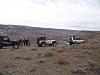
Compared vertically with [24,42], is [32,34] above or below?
below

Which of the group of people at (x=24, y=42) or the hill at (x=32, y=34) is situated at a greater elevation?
the group of people at (x=24, y=42)

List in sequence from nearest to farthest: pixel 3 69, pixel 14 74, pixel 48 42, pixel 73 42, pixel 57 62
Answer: pixel 14 74, pixel 3 69, pixel 57 62, pixel 48 42, pixel 73 42

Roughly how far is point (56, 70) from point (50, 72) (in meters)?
0.96

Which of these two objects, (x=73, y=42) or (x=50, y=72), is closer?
(x=50, y=72)

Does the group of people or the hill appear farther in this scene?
the hill

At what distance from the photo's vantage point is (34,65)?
1781cm

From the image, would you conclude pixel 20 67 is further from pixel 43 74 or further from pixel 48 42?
pixel 48 42

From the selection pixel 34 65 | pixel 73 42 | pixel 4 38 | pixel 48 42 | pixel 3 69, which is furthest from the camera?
pixel 73 42

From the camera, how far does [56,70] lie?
16.6 m


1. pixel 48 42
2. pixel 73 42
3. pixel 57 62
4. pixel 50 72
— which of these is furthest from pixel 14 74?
pixel 73 42

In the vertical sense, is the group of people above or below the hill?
above

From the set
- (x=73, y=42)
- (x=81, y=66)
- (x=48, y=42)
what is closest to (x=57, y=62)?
(x=81, y=66)

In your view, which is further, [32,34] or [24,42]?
[32,34]

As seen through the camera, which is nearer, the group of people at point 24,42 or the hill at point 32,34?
the group of people at point 24,42
